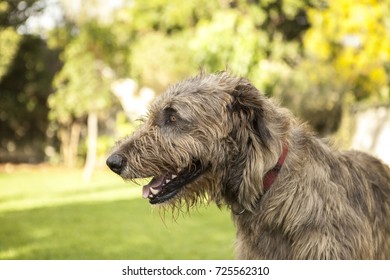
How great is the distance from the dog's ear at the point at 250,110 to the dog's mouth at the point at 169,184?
0.43 metres

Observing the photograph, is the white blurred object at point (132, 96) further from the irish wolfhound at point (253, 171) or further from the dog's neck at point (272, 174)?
the dog's neck at point (272, 174)

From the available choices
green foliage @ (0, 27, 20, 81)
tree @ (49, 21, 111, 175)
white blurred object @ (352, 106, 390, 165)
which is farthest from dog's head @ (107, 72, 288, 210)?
green foliage @ (0, 27, 20, 81)

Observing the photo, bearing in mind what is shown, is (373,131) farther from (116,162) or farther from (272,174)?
(116,162)

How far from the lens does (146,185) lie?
4.11 metres

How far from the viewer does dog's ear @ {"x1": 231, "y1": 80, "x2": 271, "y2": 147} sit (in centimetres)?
381

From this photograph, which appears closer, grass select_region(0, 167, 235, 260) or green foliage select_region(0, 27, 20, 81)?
grass select_region(0, 167, 235, 260)

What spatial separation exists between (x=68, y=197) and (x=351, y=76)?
10.8 m

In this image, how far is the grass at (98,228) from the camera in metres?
7.79

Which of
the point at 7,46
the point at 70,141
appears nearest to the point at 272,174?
the point at 7,46

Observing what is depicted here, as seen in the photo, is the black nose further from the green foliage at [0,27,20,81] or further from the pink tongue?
the green foliage at [0,27,20,81]

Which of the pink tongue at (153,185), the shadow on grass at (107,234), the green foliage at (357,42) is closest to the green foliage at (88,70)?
the green foliage at (357,42)

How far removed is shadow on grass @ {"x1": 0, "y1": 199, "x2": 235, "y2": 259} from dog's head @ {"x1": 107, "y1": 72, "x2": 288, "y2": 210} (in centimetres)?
211

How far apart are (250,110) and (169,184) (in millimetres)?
772
